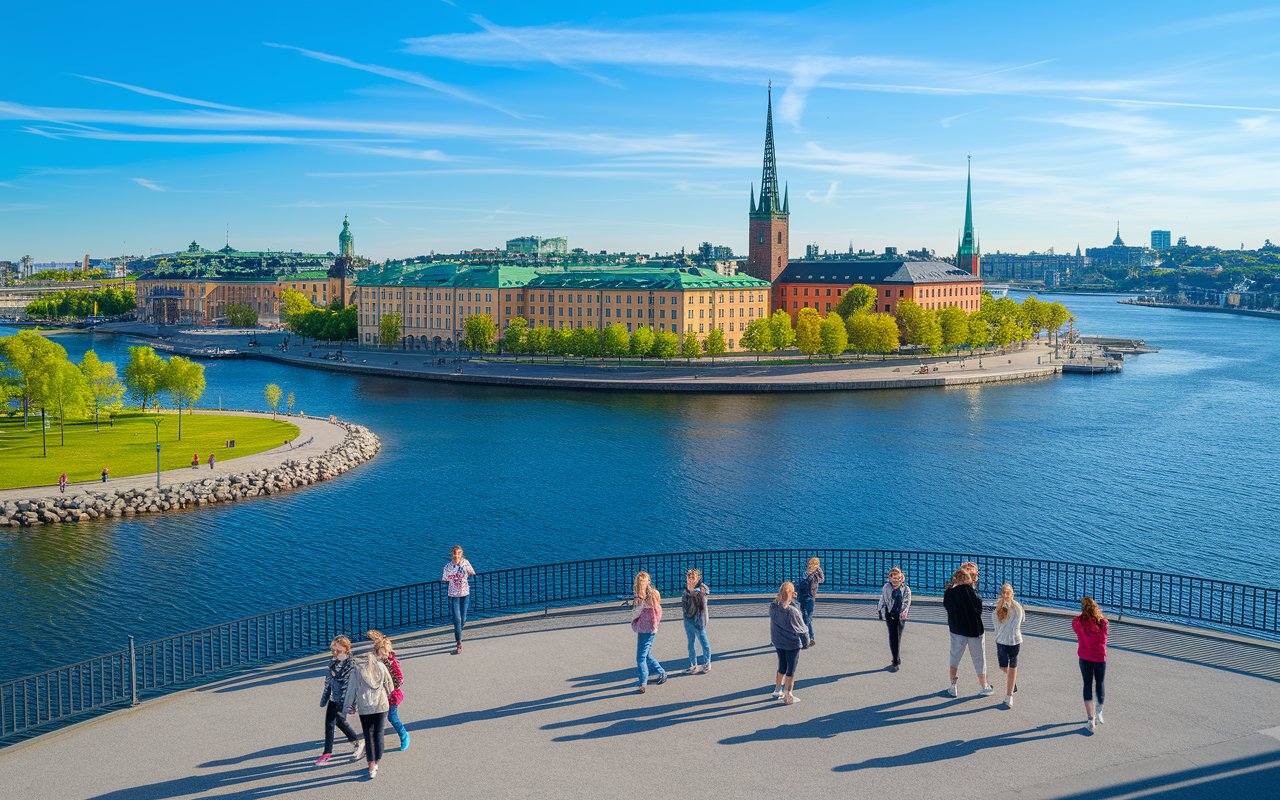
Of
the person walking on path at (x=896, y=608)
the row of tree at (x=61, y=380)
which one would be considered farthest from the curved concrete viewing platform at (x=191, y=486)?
the person walking on path at (x=896, y=608)

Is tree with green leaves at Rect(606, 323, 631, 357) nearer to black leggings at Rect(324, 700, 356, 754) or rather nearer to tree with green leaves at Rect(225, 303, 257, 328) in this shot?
black leggings at Rect(324, 700, 356, 754)

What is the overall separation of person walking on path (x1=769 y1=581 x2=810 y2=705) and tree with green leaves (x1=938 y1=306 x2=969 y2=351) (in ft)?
362

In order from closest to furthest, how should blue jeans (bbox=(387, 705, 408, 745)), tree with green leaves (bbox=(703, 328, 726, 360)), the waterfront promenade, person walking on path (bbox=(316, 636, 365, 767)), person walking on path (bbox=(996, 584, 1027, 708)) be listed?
person walking on path (bbox=(316, 636, 365, 767)) → blue jeans (bbox=(387, 705, 408, 745)) → person walking on path (bbox=(996, 584, 1027, 708)) → the waterfront promenade → tree with green leaves (bbox=(703, 328, 726, 360))

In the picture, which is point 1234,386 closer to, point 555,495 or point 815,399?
point 815,399

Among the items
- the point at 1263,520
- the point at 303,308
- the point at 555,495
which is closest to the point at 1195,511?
the point at 1263,520

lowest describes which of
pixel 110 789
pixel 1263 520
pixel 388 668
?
pixel 1263 520

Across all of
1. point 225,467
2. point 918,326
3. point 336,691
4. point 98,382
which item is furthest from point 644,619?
point 918,326

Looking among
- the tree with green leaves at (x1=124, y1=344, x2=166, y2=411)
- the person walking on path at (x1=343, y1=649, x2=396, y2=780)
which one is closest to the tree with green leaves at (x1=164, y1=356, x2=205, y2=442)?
the tree with green leaves at (x1=124, y1=344, x2=166, y2=411)

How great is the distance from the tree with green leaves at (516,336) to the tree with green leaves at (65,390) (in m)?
61.8

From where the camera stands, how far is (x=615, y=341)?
10219 cm

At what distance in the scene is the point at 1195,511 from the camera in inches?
1587

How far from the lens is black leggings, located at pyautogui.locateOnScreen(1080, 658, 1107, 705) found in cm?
1181

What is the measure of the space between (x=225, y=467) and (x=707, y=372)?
56271mm

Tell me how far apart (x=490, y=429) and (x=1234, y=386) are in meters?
68.2
